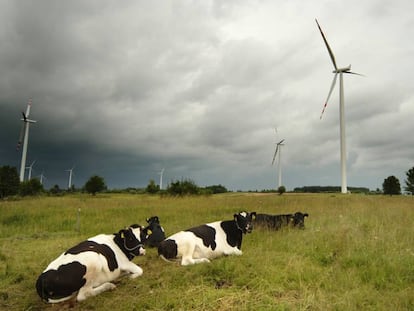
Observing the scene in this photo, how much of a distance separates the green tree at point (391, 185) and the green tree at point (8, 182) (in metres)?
69.5

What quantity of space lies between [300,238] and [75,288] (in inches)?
227

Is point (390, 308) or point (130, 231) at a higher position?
point (130, 231)

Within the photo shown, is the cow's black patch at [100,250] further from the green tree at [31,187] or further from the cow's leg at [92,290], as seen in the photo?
the green tree at [31,187]

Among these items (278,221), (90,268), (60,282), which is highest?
(278,221)

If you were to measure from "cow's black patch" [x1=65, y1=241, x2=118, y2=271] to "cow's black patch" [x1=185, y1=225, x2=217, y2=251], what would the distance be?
7.15 ft

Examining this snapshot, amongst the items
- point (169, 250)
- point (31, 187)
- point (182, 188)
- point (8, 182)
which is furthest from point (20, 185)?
point (169, 250)

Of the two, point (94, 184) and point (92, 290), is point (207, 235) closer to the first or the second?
point (92, 290)

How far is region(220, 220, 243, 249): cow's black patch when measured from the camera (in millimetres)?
8266

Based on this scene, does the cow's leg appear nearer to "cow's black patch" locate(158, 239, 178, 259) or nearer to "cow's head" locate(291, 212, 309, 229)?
"cow's black patch" locate(158, 239, 178, 259)

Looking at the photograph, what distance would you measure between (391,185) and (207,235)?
6792 cm

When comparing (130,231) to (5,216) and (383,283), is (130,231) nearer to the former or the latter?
(383,283)

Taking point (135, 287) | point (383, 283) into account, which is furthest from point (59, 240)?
point (383, 283)

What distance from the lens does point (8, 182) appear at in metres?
55.7

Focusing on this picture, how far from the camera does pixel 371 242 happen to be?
7.65m
